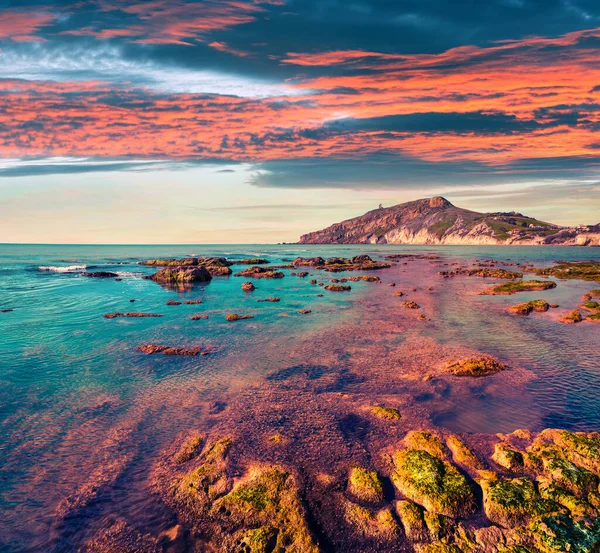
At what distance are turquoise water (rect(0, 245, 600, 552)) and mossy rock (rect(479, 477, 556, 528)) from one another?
4.04 metres

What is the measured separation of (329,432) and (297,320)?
73.2 feet

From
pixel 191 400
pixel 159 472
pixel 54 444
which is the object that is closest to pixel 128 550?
pixel 159 472

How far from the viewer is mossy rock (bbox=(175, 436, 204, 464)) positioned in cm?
1333

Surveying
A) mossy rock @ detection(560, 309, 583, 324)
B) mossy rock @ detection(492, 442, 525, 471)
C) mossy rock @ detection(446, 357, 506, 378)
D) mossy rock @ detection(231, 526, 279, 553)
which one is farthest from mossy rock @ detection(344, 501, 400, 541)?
mossy rock @ detection(560, 309, 583, 324)

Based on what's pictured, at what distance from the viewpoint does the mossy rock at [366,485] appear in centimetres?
1109

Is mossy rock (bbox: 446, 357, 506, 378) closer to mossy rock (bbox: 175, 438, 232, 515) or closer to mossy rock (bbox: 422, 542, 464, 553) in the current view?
mossy rock (bbox: 422, 542, 464, 553)

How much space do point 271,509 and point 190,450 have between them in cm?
482

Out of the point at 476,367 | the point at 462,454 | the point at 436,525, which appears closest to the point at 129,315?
the point at 476,367

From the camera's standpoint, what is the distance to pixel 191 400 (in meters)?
18.4

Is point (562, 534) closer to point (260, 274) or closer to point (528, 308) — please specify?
point (528, 308)

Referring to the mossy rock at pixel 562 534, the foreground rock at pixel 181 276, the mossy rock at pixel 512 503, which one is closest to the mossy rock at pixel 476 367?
the mossy rock at pixel 512 503

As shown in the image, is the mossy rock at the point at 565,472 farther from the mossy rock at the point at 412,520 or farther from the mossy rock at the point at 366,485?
the mossy rock at the point at 366,485

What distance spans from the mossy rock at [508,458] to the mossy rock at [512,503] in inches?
44.8

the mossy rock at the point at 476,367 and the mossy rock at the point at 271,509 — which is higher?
the mossy rock at the point at 476,367
